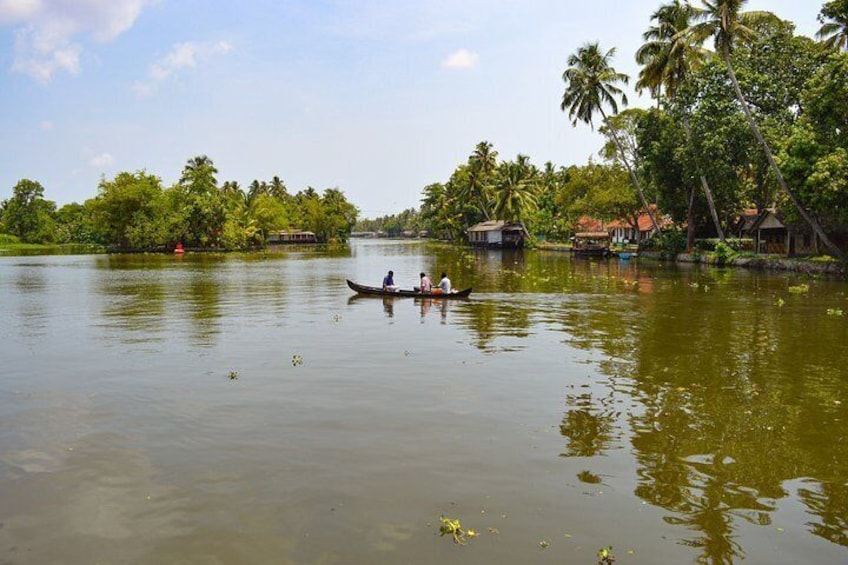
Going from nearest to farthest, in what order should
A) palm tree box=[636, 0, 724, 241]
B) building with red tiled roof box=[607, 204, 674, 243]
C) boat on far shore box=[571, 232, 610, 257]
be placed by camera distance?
palm tree box=[636, 0, 724, 241] → boat on far shore box=[571, 232, 610, 257] → building with red tiled roof box=[607, 204, 674, 243]

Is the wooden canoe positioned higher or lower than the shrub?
lower

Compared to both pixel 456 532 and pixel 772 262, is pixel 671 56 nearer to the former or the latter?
pixel 772 262

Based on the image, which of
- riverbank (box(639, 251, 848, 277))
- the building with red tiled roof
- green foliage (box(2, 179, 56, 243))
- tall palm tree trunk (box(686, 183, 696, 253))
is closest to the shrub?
riverbank (box(639, 251, 848, 277))

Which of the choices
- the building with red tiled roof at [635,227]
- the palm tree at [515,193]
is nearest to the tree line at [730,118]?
the building with red tiled roof at [635,227]

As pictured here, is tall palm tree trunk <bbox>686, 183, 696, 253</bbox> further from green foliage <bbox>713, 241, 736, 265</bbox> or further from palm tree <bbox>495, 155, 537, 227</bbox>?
palm tree <bbox>495, 155, 537, 227</bbox>

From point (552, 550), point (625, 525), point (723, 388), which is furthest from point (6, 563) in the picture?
point (723, 388)

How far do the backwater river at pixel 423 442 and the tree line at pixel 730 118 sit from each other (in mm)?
19414

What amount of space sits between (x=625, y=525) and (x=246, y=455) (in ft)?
18.6

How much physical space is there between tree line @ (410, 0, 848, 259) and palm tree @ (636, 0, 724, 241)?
0.30 ft

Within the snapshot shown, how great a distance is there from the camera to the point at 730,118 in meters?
46.3

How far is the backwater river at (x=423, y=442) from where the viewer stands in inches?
294

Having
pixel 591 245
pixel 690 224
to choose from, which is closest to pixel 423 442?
pixel 690 224

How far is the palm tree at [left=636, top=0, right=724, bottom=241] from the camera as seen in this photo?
50438mm

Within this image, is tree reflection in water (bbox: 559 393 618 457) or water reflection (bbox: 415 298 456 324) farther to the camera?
water reflection (bbox: 415 298 456 324)
